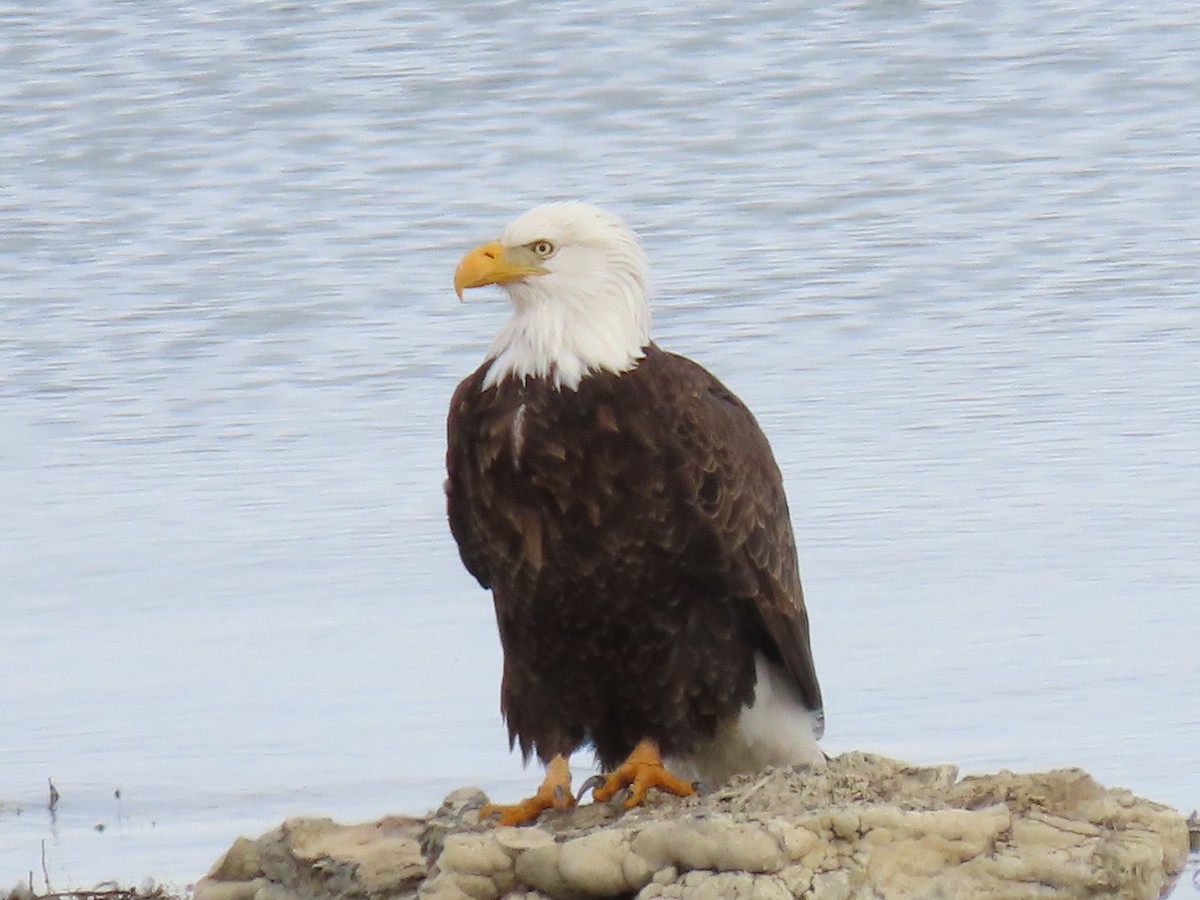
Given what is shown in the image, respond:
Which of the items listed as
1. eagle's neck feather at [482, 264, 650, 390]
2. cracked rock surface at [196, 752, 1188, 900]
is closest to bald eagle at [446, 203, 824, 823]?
eagle's neck feather at [482, 264, 650, 390]

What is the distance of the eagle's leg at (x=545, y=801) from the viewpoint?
6.56m

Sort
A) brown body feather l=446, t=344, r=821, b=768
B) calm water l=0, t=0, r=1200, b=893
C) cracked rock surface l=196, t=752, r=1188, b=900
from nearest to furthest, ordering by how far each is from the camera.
Answer: cracked rock surface l=196, t=752, r=1188, b=900 → brown body feather l=446, t=344, r=821, b=768 → calm water l=0, t=0, r=1200, b=893

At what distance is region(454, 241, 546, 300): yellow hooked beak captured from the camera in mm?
6617

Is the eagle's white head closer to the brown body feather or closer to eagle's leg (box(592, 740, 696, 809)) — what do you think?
the brown body feather

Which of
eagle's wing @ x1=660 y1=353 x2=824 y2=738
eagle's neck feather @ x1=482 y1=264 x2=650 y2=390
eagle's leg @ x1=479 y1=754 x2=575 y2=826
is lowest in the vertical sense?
eagle's leg @ x1=479 y1=754 x2=575 y2=826

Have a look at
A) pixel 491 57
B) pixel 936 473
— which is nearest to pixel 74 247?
pixel 491 57

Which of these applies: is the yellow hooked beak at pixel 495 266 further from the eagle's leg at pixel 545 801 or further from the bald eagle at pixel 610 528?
the eagle's leg at pixel 545 801

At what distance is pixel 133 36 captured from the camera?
1791 cm

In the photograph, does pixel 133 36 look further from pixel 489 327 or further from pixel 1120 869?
pixel 1120 869

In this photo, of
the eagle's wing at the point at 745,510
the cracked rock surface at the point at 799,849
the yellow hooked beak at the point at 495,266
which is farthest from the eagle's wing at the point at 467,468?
the cracked rock surface at the point at 799,849

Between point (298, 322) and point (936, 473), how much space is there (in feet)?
11.5

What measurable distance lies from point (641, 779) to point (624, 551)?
518 mm

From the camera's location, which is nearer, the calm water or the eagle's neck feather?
the eagle's neck feather

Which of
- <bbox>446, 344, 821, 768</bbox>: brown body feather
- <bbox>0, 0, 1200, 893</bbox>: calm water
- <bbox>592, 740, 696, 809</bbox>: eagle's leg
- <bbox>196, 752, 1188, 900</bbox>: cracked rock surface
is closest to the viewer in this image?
<bbox>196, 752, 1188, 900</bbox>: cracked rock surface
